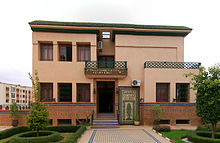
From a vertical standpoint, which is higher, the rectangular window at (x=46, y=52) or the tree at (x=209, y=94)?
the rectangular window at (x=46, y=52)

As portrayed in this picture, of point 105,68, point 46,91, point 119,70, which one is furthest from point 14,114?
point 119,70

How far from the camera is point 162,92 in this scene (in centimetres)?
Answer: 1249

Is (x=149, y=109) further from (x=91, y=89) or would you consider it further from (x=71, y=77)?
(x=71, y=77)

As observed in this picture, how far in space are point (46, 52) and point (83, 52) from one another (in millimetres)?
3590

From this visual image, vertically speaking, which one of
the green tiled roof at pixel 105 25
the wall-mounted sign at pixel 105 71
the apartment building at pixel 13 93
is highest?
the green tiled roof at pixel 105 25

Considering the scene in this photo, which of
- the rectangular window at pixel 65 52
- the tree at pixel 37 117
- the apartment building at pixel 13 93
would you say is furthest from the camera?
the apartment building at pixel 13 93

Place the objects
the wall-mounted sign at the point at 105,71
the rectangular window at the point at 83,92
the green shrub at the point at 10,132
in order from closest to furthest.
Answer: the green shrub at the point at 10,132
the wall-mounted sign at the point at 105,71
the rectangular window at the point at 83,92

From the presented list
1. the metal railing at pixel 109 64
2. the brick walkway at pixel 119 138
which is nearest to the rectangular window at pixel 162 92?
the metal railing at pixel 109 64

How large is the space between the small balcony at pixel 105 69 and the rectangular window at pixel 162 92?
3500 millimetres

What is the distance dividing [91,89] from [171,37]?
950 centimetres

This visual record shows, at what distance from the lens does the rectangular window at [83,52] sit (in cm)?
1305

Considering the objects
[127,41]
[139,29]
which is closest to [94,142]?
[127,41]

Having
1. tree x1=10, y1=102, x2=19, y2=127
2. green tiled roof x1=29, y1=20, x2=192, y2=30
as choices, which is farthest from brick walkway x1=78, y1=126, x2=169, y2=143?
green tiled roof x1=29, y1=20, x2=192, y2=30

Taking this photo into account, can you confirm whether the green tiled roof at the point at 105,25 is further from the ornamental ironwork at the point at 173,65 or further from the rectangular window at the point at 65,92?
the rectangular window at the point at 65,92
